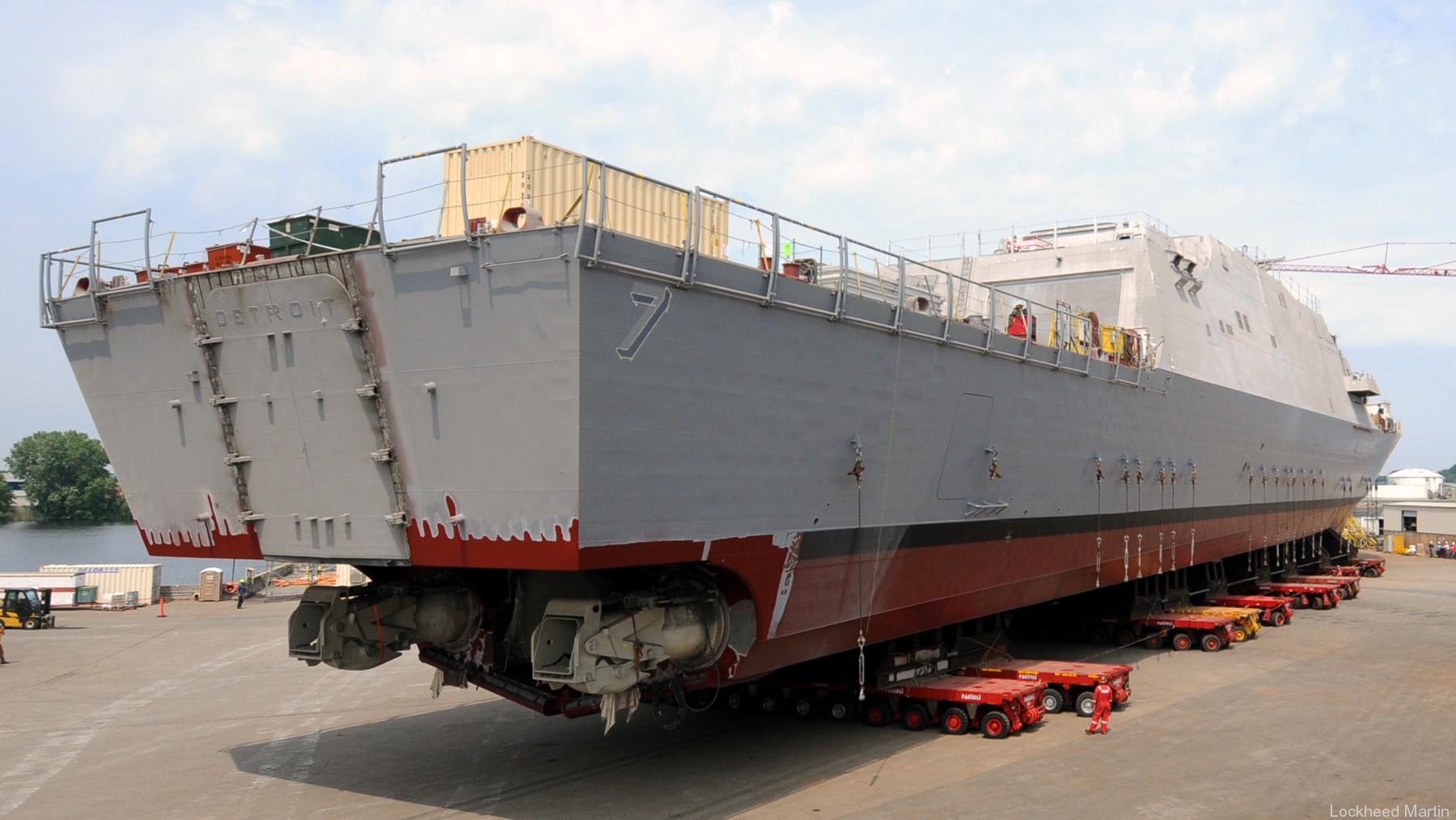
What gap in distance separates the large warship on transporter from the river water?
3384cm

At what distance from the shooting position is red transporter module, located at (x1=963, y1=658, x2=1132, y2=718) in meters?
15.4

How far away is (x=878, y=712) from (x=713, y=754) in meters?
2.67

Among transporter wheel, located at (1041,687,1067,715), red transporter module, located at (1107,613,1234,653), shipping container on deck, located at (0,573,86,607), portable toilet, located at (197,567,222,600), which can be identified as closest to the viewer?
transporter wheel, located at (1041,687,1067,715)

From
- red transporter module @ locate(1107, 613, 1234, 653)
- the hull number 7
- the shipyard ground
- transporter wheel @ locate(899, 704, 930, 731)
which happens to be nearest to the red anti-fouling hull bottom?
transporter wheel @ locate(899, 704, 930, 731)

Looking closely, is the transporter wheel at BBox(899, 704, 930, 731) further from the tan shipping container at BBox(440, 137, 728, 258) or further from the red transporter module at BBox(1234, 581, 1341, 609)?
the red transporter module at BBox(1234, 581, 1341, 609)

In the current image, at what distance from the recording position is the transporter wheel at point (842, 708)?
15.0 metres

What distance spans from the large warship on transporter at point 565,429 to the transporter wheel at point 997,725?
1480 mm

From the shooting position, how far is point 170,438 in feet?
39.1

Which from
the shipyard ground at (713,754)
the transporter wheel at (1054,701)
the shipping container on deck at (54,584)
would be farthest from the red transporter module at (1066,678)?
the shipping container on deck at (54,584)

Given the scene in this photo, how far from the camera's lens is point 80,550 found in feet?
246

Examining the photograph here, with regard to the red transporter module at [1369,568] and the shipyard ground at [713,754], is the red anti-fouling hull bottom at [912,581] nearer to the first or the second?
the shipyard ground at [713,754]

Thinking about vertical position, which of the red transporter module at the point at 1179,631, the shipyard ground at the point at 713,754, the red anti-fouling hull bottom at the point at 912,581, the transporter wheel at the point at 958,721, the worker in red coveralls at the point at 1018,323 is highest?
the worker in red coveralls at the point at 1018,323

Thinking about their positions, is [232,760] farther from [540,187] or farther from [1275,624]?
[1275,624]

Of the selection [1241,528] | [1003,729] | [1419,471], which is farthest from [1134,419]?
[1419,471]
